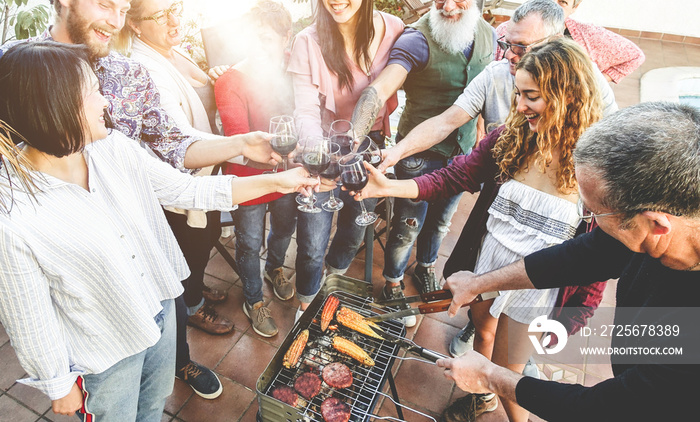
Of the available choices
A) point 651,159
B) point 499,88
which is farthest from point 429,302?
point 499,88

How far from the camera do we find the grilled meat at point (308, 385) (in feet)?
6.55

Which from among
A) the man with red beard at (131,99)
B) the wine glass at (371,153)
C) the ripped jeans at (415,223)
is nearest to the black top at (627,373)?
the wine glass at (371,153)

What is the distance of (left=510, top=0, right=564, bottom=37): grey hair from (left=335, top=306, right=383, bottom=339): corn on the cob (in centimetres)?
204

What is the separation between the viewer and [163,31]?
2553 mm

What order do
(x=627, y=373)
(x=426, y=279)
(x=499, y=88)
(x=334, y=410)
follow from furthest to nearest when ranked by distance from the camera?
(x=426, y=279) < (x=499, y=88) < (x=334, y=410) < (x=627, y=373)

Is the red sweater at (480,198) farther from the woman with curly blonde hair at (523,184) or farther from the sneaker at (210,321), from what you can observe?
the sneaker at (210,321)

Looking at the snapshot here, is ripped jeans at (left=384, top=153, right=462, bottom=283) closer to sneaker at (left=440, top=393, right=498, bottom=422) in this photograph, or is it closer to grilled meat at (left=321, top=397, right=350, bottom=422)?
sneaker at (left=440, top=393, right=498, bottom=422)

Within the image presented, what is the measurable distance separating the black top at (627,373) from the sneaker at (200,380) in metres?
2.09

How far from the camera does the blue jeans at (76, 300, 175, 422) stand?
5.89ft

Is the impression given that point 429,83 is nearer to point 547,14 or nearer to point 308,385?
point 547,14

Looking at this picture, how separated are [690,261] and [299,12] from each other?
23.0 ft

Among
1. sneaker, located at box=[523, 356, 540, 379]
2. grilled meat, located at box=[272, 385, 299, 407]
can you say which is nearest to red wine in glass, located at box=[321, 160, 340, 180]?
grilled meat, located at box=[272, 385, 299, 407]

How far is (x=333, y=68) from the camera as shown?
2820 mm

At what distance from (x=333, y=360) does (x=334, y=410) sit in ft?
0.94
